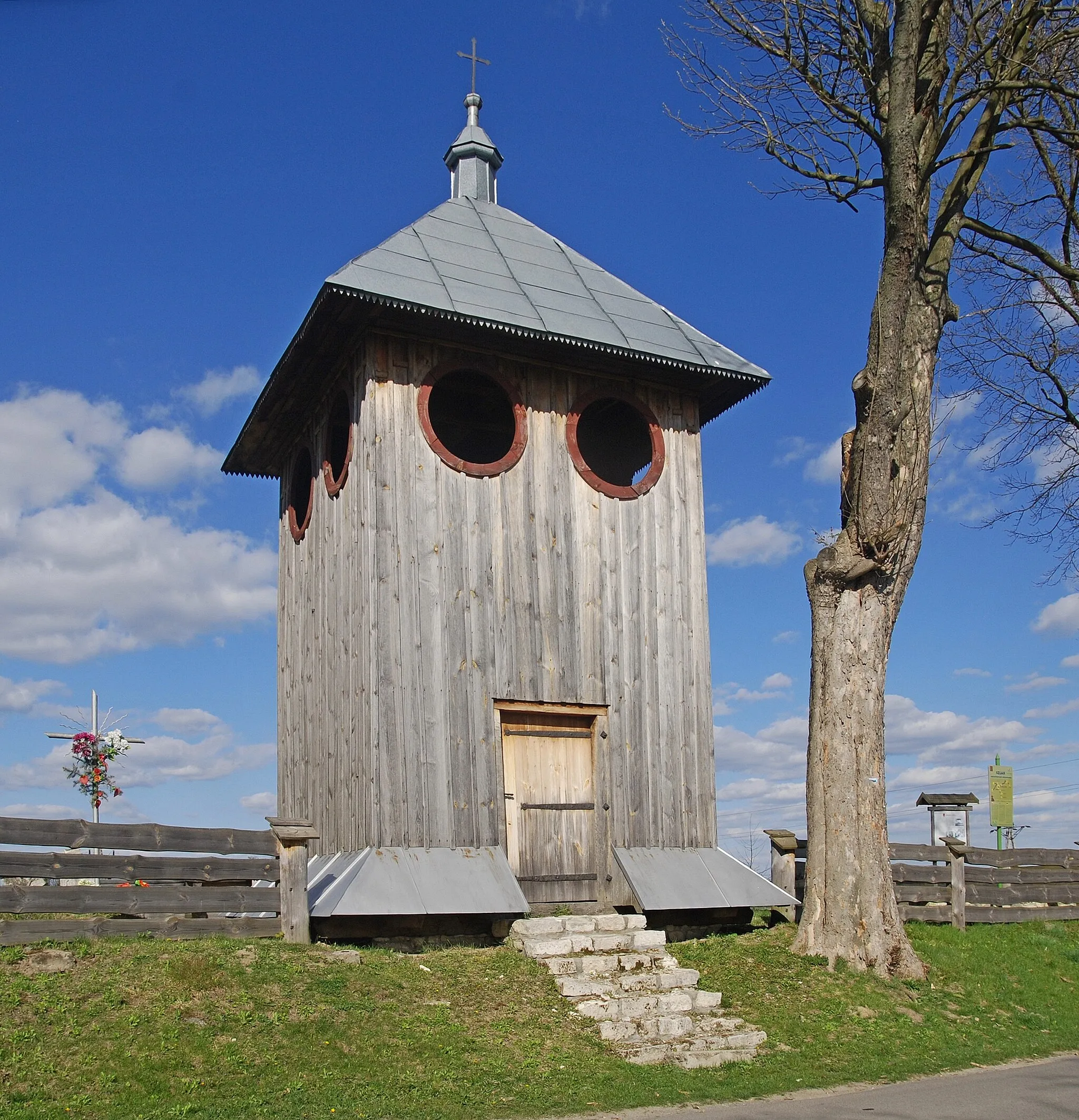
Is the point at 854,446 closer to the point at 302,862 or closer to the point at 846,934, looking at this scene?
the point at 846,934

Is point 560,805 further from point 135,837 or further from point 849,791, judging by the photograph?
point 135,837

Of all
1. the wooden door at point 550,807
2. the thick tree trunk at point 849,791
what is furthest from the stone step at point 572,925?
the thick tree trunk at point 849,791

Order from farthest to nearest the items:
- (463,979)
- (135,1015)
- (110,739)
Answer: (110,739)
(463,979)
(135,1015)

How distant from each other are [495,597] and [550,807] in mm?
2467

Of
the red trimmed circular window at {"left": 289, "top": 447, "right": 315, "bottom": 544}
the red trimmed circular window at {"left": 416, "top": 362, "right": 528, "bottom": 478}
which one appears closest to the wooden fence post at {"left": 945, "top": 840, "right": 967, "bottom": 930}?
the red trimmed circular window at {"left": 416, "top": 362, "right": 528, "bottom": 478}

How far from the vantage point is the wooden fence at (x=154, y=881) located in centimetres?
1002

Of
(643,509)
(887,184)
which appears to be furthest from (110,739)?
(887,184)

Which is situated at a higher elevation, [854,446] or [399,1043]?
[854,446]

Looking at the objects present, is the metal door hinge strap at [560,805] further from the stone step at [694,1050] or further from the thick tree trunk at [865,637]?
the stone step at [694,1050]

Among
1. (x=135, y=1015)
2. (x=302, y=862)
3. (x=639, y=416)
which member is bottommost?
(x=135, y=1015)

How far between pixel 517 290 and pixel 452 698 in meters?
5.09

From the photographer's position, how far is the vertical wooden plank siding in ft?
41.9

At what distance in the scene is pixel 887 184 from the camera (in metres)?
13.0

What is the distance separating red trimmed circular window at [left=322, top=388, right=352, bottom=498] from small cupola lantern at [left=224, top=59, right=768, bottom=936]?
5 cm
